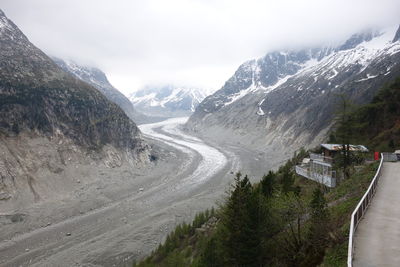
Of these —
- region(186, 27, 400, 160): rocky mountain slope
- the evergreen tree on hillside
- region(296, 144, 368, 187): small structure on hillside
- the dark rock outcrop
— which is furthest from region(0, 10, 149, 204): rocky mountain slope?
region(186, 27, 400, 160): rocky mountain slope

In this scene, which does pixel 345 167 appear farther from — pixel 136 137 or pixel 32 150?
pixel 136 137

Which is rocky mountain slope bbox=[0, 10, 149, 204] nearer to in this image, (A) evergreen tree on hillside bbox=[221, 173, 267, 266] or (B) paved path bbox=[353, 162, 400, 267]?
(A) evergreen tree on hillside bbox=[221, 173, 267, 266]

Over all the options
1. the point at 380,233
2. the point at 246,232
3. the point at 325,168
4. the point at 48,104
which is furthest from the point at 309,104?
the point at 380,233

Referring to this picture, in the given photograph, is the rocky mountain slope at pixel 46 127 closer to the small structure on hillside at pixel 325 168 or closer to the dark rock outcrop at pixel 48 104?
the dark rock outcrop at pixel 48 104

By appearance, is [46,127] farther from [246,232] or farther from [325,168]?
[246,232]

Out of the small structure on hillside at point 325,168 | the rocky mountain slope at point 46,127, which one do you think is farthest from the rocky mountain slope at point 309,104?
the rocky mountain slope at point 46,127

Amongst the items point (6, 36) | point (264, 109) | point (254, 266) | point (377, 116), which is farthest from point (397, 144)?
point (264, 109)

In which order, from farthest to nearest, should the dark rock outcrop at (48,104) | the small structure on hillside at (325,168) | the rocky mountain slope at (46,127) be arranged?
the dark rock outcrop at (48,104), the rocky mountain slope at (46,127), the small structure on hillside at (325,168)
